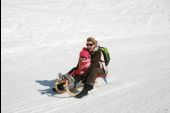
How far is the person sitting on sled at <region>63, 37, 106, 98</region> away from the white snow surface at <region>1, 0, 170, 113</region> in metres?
0.23

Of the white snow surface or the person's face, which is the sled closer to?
the white snow surface

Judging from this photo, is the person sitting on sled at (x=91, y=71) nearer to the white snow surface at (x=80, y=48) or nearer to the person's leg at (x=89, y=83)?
the person's leg at (x=89, y=83)

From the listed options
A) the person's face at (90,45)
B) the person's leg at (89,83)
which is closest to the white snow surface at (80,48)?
the person's leg at (89,83)

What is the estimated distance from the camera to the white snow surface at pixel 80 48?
773 cm

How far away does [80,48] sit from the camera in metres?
13.3

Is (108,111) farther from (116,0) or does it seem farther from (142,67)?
(116,0)

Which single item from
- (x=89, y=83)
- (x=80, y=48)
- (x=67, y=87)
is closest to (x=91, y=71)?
(x=89, y=83)

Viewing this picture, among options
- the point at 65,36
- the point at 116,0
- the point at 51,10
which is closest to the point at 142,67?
the point at 65,36

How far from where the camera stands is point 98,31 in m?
15.9

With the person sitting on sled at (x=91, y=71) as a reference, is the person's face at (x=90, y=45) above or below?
above

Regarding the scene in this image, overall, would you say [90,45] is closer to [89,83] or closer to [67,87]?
[89,83]

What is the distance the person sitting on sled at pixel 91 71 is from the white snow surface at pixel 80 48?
227 mm

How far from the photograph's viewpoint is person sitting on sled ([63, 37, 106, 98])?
8.16 metres

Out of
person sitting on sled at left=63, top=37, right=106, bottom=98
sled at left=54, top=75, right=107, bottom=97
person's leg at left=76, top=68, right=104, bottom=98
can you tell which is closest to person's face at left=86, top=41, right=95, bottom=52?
person sitting on sled at left=63, top=37, right=106, bottom=98
